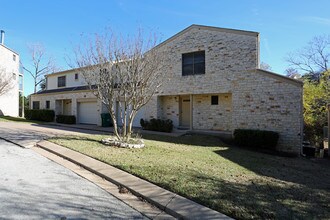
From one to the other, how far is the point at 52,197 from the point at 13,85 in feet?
115

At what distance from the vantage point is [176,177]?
18.5 feet

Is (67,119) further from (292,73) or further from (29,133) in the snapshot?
(292,73)

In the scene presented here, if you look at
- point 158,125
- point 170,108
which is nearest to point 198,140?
point 158,125

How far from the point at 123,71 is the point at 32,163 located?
15.2 ft

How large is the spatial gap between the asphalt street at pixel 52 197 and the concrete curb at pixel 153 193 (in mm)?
474

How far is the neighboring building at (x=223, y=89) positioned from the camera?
12.5m

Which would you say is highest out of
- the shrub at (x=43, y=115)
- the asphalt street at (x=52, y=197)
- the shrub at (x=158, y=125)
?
the shrub at (x=43, y=115)

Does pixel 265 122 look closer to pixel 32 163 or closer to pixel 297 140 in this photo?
pixel 297 140

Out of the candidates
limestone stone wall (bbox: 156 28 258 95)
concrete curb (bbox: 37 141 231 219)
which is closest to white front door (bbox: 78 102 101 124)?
limestone stone wall (bbox: 156 28 258 95)

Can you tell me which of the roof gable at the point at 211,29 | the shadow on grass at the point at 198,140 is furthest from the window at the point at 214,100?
the roof gable at the point at 211,29

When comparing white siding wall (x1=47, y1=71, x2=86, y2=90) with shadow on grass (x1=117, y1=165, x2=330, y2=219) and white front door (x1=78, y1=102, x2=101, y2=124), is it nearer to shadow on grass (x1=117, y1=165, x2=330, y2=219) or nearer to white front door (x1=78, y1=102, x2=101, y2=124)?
white front door (x1=78, y1=102, x2=101, y2=124)

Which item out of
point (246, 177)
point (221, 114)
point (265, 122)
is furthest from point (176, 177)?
point (221, 114)

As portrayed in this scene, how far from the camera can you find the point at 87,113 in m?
23.1

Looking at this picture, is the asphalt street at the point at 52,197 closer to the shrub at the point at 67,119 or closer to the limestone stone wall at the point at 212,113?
the limestone stone wall at the point at 212,113
